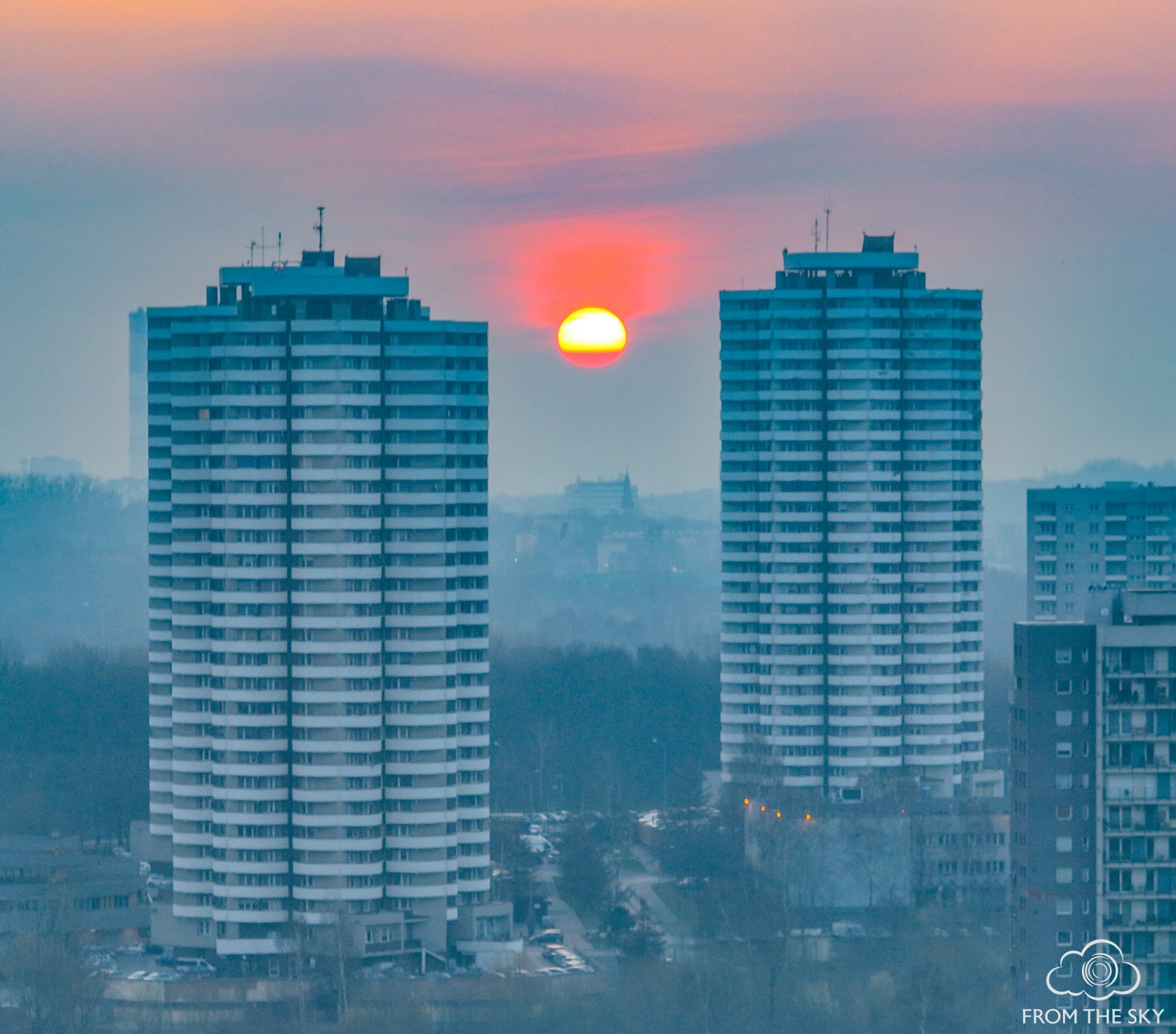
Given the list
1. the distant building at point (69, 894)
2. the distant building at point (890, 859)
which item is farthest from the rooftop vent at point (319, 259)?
the distant building at point (890, 859)

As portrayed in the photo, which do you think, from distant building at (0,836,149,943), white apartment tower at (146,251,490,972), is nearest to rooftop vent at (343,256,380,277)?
white apartment tower at (146,251,490,972)

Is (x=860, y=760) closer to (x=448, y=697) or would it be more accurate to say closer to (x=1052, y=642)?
(x=448, y=697)

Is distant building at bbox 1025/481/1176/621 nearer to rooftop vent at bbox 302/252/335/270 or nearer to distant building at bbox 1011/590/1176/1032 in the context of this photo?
rooftop vent at bbox 302/252/335/270

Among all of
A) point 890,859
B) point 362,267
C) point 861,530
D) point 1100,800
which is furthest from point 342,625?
point 861,530

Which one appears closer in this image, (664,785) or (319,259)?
(319,259)

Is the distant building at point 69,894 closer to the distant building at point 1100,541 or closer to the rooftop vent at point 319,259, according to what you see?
the rooftop vent at point 319,259

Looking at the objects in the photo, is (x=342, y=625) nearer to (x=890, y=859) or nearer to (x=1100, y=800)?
(x=890, y=859)
